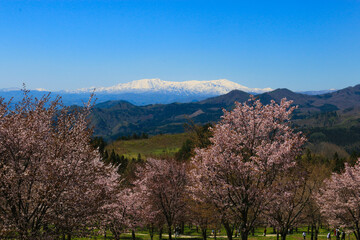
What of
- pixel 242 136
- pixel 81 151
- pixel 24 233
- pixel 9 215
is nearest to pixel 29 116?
pixel 81 151

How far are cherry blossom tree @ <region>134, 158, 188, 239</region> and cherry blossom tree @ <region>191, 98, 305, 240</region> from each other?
16.9 meters

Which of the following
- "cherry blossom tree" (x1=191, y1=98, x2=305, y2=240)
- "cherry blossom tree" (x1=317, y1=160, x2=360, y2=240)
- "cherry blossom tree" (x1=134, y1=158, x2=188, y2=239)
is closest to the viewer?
"cherry blossom tree" (x1=191, y1=98, x2=305, y2=240)

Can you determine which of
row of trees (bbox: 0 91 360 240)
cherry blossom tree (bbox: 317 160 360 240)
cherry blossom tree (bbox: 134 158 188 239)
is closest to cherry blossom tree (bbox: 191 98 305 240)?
row of trees (bbox: 0 91 360 240)

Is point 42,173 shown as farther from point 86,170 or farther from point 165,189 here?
point 165,189

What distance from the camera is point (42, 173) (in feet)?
44.0

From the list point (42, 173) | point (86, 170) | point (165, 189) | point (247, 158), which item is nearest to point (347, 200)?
point (165, 189)

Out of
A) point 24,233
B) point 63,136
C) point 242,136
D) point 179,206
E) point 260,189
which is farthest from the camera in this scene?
point 179,206

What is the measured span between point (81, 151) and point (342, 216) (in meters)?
38.9

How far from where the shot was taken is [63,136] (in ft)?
47.6

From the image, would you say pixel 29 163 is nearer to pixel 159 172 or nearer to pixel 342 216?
pixel 159 172

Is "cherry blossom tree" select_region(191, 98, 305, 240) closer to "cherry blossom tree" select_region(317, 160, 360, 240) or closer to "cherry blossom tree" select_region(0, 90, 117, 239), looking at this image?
"cherry blossom tree" select_region(0, 90, 117, 239)

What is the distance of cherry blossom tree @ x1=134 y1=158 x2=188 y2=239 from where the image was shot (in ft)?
120

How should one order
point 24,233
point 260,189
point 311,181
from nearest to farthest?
point 24,233
point 260,189
point 311,181

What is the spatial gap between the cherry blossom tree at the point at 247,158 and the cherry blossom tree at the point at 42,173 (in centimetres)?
788
